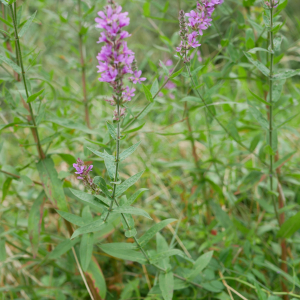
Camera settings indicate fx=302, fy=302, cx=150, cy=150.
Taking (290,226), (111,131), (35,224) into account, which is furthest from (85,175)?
(290,226)

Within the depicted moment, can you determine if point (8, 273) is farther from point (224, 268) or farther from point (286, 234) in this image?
point (286, 234)

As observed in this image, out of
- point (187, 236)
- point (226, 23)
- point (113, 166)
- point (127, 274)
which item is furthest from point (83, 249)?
point (226, 23)

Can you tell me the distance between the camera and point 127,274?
7.06 feet

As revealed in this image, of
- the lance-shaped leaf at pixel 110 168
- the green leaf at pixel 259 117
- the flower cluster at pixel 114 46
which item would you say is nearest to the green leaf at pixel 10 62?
the flower cluster at pixel 114 46

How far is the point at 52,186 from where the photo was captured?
1582 millimetres

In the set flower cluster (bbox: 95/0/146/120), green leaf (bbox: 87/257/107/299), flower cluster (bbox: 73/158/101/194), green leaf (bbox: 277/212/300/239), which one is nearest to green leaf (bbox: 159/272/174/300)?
green leaf (bbox: 87/257/107/299)

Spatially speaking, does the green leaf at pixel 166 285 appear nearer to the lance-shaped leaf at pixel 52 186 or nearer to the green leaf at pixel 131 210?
the green leaf at pixel 131 210

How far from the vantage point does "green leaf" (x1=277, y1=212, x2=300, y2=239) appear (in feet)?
5.54

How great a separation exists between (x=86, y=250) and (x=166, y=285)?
427 mm

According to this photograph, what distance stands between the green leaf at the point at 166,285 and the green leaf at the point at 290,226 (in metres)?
0.72

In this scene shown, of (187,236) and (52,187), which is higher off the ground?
(52,187)

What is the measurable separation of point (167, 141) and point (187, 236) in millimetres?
1356

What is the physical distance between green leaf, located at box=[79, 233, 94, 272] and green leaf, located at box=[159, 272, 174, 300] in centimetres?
37

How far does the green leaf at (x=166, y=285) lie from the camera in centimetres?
140
